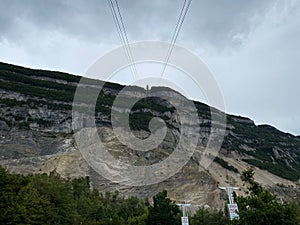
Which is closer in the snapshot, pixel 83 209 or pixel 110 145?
pixel 83 209

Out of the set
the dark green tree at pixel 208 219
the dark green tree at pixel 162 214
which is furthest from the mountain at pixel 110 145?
the dark green tree at pixel 162 214

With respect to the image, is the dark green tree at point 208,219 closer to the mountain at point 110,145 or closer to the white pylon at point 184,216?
the white pylon at point 184,216

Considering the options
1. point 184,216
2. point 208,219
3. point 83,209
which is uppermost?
point 83,209

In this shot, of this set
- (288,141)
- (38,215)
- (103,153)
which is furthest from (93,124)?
(288,141)

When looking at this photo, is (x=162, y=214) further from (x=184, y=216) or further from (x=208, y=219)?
(x=208, y=219)

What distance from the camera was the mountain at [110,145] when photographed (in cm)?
5681

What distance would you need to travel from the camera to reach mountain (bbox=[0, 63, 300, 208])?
56.8 metres

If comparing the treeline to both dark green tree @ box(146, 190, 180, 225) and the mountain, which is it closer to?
dark green tree @ box(146, 190, 180, 225)

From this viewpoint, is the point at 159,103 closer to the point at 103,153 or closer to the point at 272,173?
the point at 272,173

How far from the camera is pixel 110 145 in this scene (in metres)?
63.1

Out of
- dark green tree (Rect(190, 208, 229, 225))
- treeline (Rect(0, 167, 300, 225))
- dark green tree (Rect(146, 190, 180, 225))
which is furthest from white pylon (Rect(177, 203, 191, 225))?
dark green tree (Rect(190, 208, 229, 225))

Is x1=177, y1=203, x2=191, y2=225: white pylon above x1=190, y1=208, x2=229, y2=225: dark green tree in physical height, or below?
below

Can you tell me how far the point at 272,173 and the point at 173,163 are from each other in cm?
3161

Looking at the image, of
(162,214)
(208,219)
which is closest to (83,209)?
(162,214)
